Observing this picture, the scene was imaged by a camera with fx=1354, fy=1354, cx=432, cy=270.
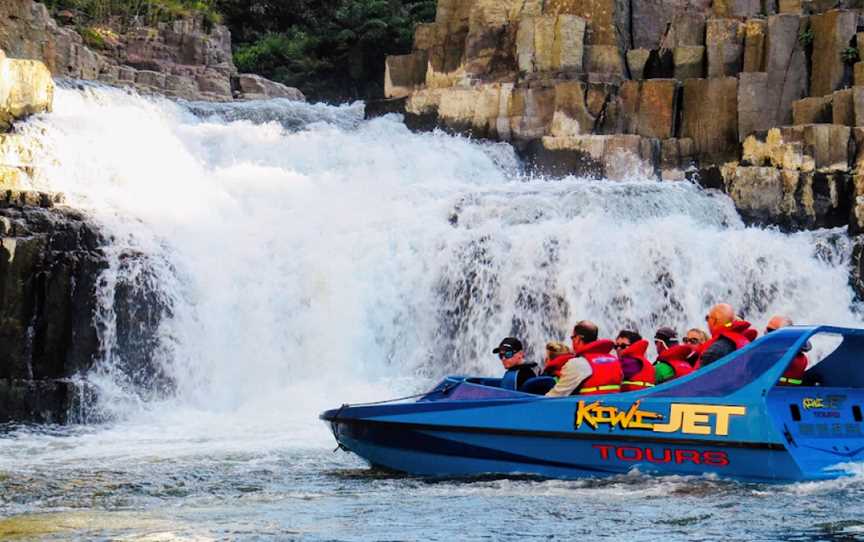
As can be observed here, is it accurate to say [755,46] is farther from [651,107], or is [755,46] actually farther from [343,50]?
[343,50]

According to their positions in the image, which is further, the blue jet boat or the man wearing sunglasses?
the man wearing sunglasses

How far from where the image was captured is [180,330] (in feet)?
53.9

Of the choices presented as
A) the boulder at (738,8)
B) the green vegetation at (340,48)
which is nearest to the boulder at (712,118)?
the boulder at (738,8)

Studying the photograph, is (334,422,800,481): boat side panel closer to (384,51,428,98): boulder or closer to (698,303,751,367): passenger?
(698,303,751,367): passenger

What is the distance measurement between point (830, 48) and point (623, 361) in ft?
50.0

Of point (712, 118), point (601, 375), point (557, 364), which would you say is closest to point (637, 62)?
point (712, 118)

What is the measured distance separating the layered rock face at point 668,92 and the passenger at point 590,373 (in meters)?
11.0

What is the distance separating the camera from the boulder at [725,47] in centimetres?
2492

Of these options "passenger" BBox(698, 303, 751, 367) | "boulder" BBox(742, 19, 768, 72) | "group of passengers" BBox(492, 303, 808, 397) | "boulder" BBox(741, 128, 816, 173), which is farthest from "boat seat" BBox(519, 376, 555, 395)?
"boulder" BBox(742, 19, 768, 72)

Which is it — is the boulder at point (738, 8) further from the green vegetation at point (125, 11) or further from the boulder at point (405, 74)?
the green vegetation at point (125, 11)

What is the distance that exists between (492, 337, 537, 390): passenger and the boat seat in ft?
0.38

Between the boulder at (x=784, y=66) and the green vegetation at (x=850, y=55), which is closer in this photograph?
the green vegetation at (x=850, y=55)

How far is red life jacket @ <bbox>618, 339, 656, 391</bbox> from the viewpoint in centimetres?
1007

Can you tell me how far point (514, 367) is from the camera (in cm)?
1074
